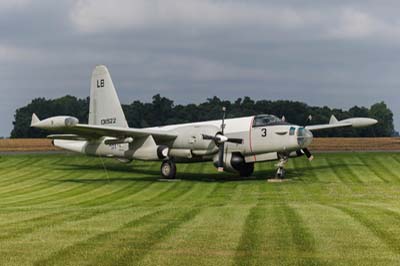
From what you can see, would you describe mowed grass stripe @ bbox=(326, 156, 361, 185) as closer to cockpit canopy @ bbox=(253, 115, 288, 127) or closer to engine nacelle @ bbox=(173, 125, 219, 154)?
cockpit canopy @ bbox=(253, 115, 288, 127)

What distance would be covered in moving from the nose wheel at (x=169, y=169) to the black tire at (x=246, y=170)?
4483 millimetres

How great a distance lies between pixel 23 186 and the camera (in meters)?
38.7

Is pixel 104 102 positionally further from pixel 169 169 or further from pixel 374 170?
pixel 374 170

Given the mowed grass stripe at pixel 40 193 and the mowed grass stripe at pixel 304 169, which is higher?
the mowed grass stripe at pixel 304 169

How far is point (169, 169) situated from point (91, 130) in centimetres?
566

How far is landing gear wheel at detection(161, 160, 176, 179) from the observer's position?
41.2 metres

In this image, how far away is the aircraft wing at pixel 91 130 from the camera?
36.5 metres

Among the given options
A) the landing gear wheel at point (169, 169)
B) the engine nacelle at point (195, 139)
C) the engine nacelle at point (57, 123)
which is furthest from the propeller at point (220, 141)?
the engine nacelle at point (57, 123)

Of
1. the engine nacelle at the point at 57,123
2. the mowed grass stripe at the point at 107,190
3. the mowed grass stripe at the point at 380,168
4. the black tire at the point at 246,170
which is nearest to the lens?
the mowed grass stripe at the point at 107,190

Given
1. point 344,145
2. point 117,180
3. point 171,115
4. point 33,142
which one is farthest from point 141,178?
point 171,115

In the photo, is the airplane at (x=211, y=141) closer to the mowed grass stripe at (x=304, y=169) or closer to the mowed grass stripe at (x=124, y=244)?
the mowed grass stripe at (x=304, y=169)

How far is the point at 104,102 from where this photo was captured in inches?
1885

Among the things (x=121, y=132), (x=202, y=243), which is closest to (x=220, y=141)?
(x=121, y=132)

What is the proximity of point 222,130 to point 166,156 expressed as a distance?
4115 millimetres
